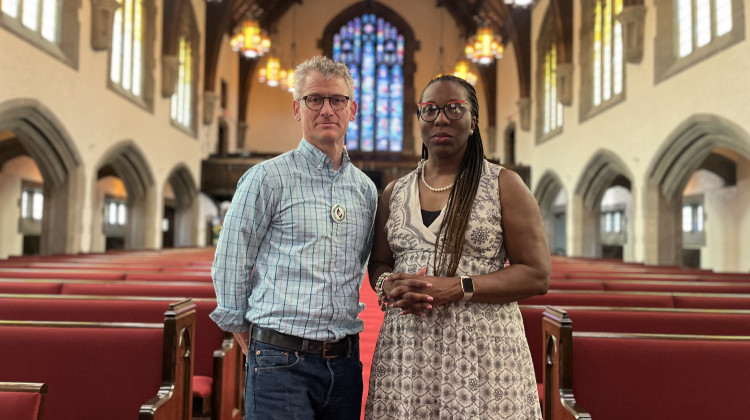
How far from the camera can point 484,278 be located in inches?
55.2

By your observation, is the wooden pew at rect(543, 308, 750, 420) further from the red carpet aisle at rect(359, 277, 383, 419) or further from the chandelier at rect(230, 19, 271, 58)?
the chandelier at rect(230, 19, 271, 58)

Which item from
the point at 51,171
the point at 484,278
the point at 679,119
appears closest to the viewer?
the point at 484,278

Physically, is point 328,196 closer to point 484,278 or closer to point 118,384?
point 484,278

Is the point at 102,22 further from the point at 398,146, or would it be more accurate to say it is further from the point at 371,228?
the point at 398,146

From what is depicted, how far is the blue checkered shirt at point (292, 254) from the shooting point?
4.95 feet

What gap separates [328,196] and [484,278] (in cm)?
49

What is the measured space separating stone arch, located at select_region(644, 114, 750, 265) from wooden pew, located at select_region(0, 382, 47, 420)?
31.7 feet

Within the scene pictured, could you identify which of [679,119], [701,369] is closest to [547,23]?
[679,119]

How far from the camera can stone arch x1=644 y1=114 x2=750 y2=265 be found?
937 centimetres

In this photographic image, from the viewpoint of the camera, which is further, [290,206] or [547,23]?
[547,23]

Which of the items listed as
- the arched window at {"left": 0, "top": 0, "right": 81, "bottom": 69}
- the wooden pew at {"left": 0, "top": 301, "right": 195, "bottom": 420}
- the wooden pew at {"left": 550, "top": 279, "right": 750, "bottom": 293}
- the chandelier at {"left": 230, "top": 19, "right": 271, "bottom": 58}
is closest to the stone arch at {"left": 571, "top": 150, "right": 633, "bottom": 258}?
the chandelier at {"left": 230, "top": 19, "right": 271, "bottom": 58}

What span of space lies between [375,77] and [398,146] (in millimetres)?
2830

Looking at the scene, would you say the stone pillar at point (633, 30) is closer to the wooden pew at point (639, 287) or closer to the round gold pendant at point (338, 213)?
the wooden pew at point (639, 287)

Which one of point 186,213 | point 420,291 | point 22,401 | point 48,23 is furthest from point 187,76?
point 420,291
